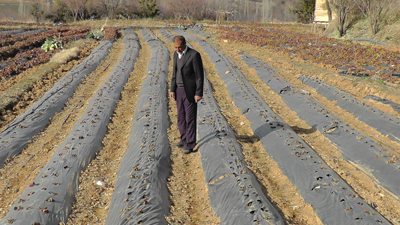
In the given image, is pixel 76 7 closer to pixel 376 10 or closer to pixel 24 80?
pixel 24 80

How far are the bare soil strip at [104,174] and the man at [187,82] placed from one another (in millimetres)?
1285

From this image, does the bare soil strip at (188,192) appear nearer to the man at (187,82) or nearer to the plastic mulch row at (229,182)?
the plastic mulch row at (229,182)

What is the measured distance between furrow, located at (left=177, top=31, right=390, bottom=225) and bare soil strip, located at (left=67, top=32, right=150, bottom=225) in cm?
250

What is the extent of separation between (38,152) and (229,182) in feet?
11.1

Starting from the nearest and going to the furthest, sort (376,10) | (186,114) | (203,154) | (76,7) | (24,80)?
(186,114) → (203,154) → (24,80) → (376,10) → (76,7)

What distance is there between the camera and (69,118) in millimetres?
6660

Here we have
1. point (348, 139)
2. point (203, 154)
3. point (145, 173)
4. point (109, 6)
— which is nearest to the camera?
point (145, 173)

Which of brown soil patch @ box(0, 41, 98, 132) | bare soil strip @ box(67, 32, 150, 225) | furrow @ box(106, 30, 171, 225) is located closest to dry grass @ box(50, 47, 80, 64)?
brown soil patch @ box(0, 41, 98, 132)

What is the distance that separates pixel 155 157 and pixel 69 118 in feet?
10.2

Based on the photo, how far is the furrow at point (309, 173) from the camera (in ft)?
11.2

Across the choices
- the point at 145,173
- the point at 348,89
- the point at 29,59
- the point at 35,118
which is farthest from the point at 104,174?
the point at 29,59

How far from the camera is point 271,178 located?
4.53 metres

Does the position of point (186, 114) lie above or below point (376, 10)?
below

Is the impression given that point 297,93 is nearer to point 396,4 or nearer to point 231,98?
point 231,98
